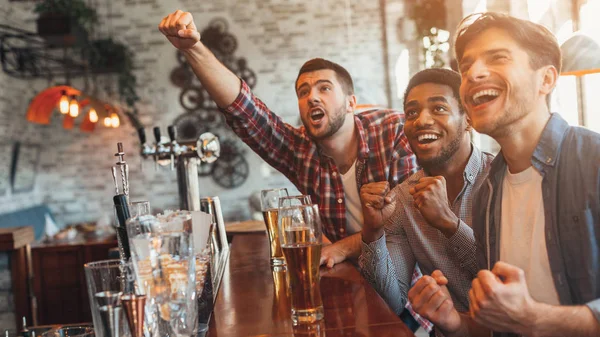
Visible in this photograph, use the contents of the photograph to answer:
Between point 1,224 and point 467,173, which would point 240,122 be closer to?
point 467,173

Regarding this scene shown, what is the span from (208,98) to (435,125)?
6058mm

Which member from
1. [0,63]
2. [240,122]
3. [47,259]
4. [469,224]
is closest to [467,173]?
[469,224]

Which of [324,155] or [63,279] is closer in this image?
[324,155]

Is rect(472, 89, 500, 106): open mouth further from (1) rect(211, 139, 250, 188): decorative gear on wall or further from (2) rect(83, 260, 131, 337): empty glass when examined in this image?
(1) rect(211, 139, 250, 188): decorative gear on wall

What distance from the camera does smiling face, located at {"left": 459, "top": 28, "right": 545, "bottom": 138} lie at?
1421mm

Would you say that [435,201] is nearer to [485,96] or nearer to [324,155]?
[485,96]

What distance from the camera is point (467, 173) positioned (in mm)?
1956

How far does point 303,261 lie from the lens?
122cm

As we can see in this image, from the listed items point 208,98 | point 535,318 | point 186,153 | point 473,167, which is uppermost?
point 208,98

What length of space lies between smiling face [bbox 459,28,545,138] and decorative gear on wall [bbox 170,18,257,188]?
6280 millimetres

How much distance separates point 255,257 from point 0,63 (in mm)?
5866

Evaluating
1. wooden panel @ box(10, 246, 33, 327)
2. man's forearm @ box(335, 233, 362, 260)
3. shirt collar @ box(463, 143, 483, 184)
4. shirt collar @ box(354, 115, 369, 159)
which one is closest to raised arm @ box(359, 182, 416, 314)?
man's forearm @ box(335, 233, 362, 260)

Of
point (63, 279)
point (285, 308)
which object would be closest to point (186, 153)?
point (285, 308)

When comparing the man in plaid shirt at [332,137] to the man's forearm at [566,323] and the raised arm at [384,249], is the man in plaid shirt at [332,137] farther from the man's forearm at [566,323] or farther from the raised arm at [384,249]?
the man's forearm at [566,323]
